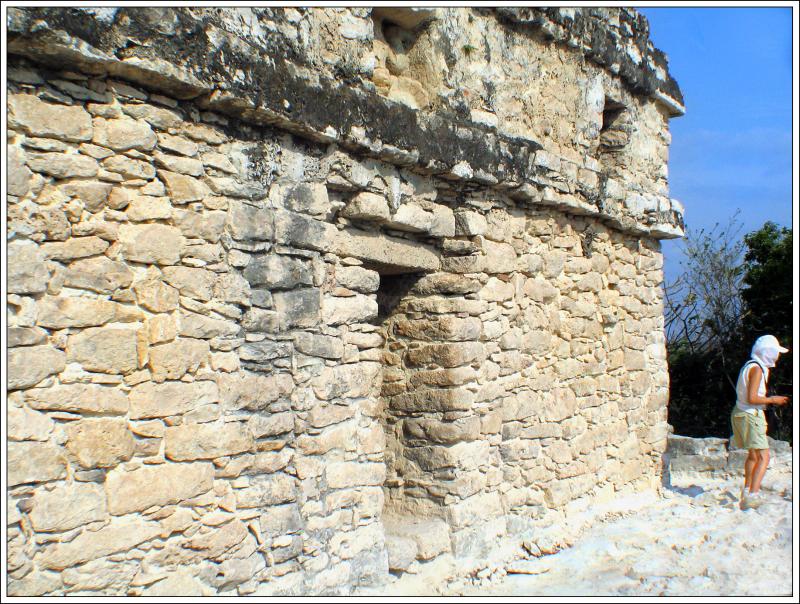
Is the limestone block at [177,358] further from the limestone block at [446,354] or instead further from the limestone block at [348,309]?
the limestone block at [446,354]

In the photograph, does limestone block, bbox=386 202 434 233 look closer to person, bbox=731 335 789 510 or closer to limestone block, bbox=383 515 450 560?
limestone block, bbox=383 515 450 560

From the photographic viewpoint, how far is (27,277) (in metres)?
2.79

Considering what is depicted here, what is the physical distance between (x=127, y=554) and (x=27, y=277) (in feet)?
3.91

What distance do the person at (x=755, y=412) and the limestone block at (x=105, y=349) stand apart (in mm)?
4251

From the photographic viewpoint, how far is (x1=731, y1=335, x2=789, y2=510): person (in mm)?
5418

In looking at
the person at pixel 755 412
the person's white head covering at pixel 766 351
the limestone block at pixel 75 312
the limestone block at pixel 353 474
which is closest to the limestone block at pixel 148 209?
the limestone block at pixel 75 312

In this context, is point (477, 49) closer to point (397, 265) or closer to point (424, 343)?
point (397, 265)

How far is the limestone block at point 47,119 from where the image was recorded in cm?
279

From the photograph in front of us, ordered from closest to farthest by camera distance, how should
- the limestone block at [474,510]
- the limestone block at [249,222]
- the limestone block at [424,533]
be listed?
the limestone block at [249,222]
the limestone block at [424,533]
the limestone block at [474,510]

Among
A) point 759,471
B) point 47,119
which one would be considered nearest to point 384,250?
point 47,119

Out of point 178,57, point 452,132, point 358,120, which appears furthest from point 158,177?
point 452,132

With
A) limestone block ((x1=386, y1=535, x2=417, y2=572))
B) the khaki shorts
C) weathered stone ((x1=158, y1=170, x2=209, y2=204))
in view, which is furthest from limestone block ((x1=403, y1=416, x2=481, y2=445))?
the khaki shorts

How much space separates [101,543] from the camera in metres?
2.98

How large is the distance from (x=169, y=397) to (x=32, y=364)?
59cm
